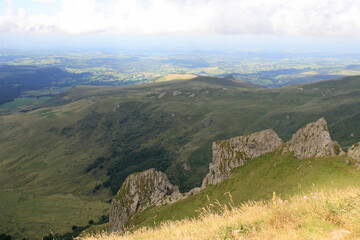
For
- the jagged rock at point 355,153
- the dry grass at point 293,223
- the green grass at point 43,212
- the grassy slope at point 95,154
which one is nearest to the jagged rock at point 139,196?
Answer: the jagged rock at point 355,153

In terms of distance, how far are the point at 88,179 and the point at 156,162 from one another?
1805 inches

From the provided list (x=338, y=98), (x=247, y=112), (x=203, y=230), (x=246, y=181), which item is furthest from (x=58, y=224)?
(x=338, y=98)

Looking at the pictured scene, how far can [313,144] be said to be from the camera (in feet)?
117

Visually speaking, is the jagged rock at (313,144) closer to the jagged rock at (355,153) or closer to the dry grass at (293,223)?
the jagged rock at (355,153)

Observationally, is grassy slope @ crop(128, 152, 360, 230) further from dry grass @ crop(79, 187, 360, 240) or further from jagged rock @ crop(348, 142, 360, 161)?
dry grass @ crop(79, 187, 360, 240)

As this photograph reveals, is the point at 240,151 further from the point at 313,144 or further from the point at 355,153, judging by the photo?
the point at 355,153

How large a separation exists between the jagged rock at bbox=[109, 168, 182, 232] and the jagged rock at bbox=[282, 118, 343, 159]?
26784 mm

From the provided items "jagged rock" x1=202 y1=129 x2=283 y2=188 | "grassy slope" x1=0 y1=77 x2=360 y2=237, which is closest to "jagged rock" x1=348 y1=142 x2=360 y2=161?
"jagged rock" x1=202 y1=129 x2=283 y2=188

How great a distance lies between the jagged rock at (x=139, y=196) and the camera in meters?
53.6

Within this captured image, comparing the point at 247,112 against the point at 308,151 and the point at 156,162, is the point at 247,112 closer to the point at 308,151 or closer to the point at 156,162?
the point at 156,162

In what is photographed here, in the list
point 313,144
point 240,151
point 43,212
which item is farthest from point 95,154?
point 313,144

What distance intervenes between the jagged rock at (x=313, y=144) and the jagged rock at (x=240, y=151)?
674 centimetres

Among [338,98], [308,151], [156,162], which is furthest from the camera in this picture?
[338,98]

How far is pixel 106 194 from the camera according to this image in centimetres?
13025
